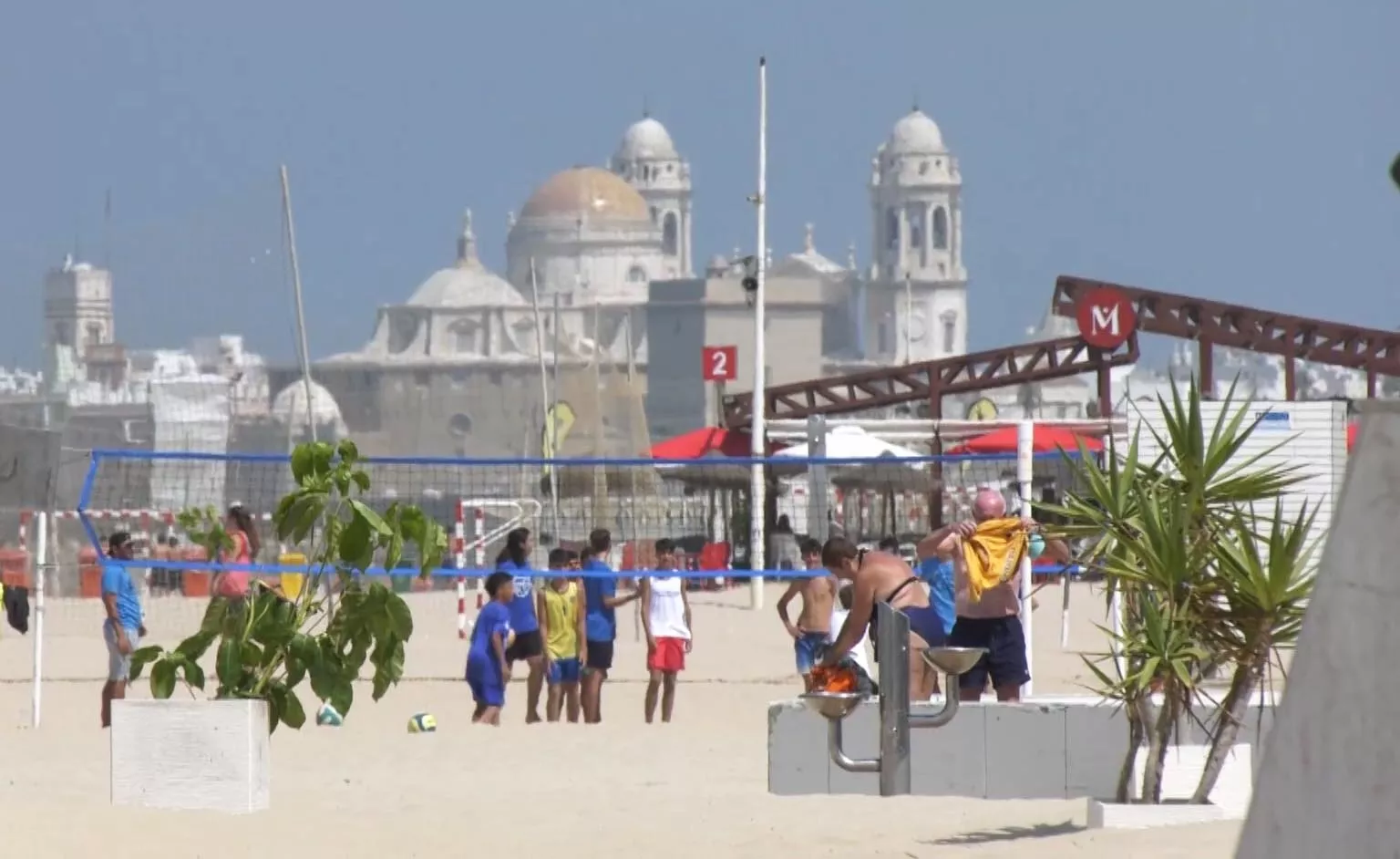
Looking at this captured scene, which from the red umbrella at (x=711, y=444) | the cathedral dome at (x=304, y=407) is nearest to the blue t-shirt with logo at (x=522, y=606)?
the red umbrella at (x=711, y=444)

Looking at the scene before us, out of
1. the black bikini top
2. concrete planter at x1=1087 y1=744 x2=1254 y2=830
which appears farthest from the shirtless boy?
concrete planter at x1=1087 y1=744 x2=1254 y2=830

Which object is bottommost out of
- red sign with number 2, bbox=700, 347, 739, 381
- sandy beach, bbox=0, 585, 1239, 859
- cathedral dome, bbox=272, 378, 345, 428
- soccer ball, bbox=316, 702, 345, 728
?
Answer: sandy beach, bbox=0, 585, 1239, 859

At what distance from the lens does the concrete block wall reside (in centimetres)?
941

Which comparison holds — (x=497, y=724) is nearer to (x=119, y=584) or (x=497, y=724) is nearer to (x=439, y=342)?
(x=119, y=584)

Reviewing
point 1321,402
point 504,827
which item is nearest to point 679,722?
point 1321,402

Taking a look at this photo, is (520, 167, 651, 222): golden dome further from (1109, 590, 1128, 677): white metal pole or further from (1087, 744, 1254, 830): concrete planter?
(1087, 744, 1254, 830): concrete planter

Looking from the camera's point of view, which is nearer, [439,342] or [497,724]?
[497,724]

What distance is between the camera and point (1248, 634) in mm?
8109

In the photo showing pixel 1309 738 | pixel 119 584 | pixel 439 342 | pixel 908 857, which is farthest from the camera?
pixel 439 342

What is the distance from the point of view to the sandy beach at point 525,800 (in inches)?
317

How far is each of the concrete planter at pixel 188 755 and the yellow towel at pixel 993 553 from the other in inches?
105

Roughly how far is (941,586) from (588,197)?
509 ft

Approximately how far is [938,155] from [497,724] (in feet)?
486

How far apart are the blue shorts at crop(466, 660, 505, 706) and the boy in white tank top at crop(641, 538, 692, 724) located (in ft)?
2.51
